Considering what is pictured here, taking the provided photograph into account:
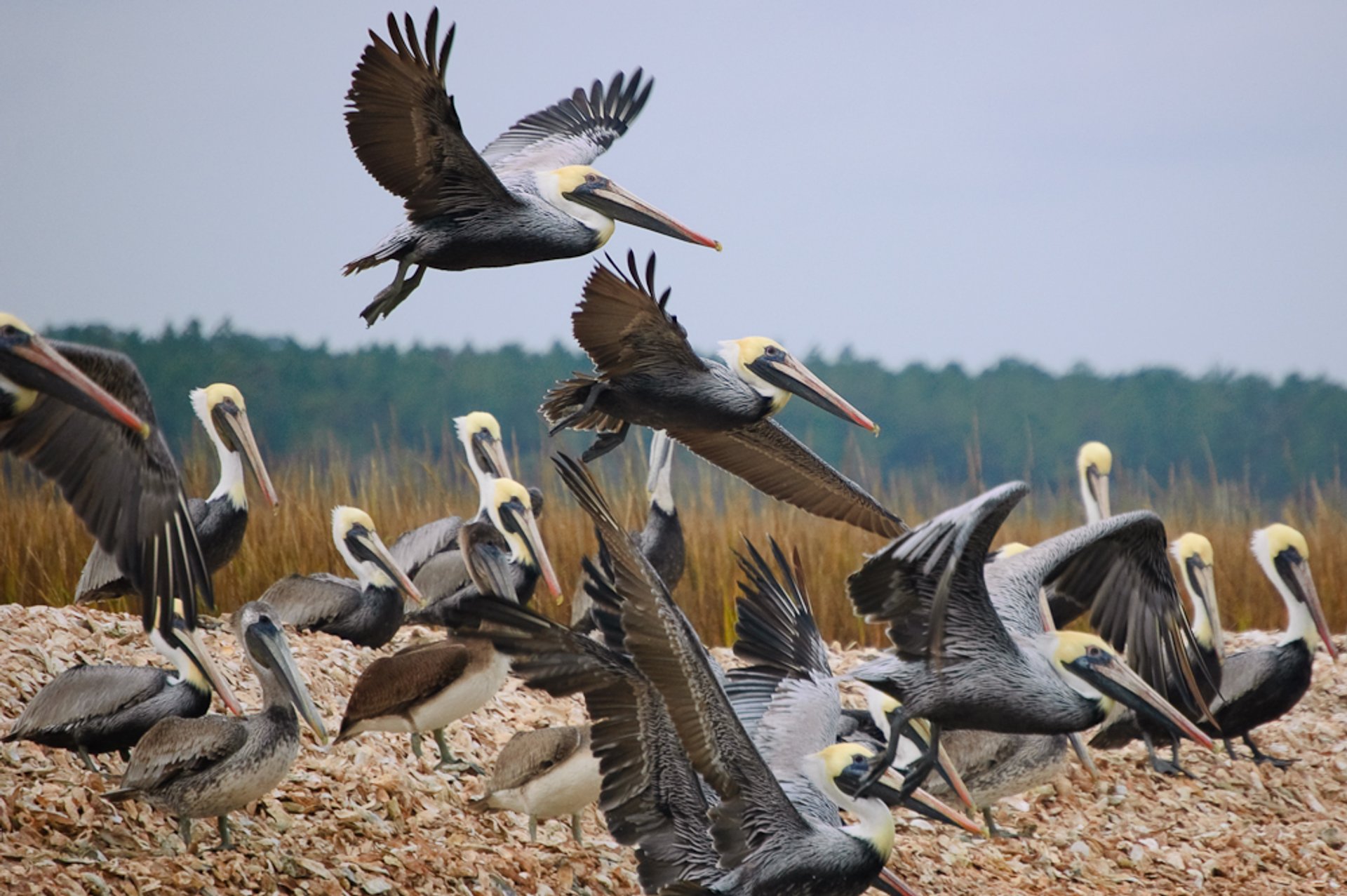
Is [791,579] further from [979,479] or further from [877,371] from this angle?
[877,371]

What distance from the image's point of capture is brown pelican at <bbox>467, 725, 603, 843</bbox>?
15.9ft

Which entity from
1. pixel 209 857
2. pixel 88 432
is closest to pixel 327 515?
pixel 209 857

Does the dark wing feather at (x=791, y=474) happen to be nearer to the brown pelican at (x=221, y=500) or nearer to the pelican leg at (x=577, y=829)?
the pelican leg at (x=577, y=829)

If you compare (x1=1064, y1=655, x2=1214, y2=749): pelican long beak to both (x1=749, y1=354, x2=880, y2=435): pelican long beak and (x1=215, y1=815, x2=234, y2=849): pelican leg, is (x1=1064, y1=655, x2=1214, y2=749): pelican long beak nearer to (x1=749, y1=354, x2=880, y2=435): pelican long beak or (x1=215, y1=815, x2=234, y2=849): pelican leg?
(x1=749, y1=354, x2=880, y2=435): pelican long beak

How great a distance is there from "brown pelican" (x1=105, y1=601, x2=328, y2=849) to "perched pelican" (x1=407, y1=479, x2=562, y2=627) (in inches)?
77.4

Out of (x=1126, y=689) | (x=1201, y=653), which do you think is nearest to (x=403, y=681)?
(x=1126, y=689)

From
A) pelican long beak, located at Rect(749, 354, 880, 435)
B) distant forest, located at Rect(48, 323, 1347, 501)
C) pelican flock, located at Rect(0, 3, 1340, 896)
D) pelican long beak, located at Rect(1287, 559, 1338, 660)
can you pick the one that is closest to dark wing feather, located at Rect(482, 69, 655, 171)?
pelican flock, located at Rect(0, 3, 1340, 896)

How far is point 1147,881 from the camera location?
20.8 feet

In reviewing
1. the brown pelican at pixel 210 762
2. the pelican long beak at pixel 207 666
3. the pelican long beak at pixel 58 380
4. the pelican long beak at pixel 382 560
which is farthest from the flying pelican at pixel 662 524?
the pelican long beak at pixel 58 380

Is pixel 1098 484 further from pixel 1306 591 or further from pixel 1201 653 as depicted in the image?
pixel 1201 653

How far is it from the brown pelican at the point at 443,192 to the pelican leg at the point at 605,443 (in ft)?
1.99

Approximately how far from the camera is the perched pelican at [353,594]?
22.8 ft

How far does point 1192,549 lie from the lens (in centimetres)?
800

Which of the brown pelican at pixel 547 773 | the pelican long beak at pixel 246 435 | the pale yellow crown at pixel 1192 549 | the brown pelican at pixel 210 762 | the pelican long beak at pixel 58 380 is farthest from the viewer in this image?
the pale yellow crown at pixel 1192 549
